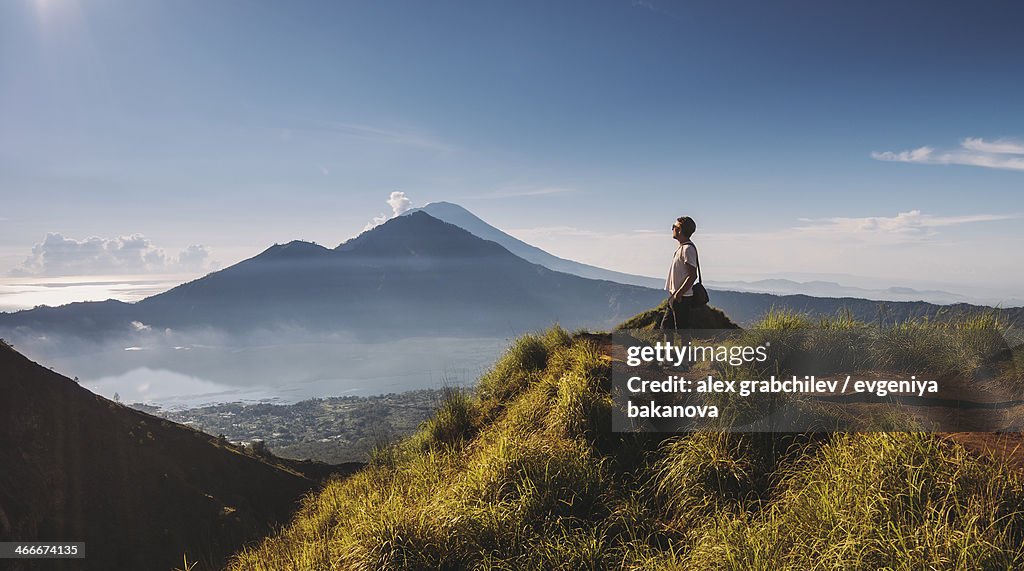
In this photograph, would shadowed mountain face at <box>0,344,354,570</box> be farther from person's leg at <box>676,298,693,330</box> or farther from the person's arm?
the person's arm

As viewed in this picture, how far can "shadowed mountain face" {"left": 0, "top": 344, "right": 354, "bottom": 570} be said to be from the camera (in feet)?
38.8

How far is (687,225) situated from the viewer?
28.1 feet

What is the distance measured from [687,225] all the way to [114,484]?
16.8m

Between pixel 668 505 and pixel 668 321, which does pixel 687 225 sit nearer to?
pixel 668 321

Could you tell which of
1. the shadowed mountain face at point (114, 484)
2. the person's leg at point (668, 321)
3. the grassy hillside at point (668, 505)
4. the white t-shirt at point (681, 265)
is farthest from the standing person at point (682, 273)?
the shadowed mountain face at point (114, 484)

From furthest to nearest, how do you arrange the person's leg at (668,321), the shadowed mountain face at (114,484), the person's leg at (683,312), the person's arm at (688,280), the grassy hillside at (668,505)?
the shadowed mountain face at (114,484) → the person's leg at (668,321) → the person's leg at (683,312) → the person's arm at (688,280) → the grassy hillside at (668,505)

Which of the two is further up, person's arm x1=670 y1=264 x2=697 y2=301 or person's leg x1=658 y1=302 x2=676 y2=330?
person's arm x1=670 y1=264 x2=697 y2=301

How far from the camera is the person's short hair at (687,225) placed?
337 inches

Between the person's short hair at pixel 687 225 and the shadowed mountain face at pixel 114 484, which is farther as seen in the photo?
the shadowed mountain face at pixel 114 484

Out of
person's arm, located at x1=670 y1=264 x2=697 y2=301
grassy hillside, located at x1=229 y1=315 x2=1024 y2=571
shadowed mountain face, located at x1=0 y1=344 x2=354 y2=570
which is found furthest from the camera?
shadowed mountain face, located at x1=0 y1=344 x2=354 y2=570

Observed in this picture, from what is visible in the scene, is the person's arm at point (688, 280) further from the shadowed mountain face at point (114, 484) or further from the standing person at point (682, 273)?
the shadowed mountain face at point (114, 484)

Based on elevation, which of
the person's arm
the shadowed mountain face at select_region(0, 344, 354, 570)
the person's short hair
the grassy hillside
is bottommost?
the shadowed mountain face at select_region(0, 344, 354, 570)

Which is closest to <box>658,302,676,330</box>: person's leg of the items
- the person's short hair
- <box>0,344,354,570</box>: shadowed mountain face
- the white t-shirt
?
the white t-shirt

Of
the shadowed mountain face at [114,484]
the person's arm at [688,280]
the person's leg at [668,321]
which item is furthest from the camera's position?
the shadowed mountain face at [114,484]
